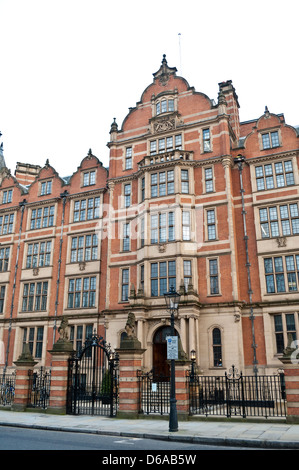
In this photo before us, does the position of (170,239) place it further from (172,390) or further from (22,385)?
(172,390)

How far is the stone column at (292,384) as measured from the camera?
1472cm

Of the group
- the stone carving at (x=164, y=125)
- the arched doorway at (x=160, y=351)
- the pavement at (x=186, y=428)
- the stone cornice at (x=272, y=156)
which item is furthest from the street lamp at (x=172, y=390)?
the stone carving at (x=164, y=125)

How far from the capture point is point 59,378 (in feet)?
61.9

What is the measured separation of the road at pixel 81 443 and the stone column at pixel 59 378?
5021 millimetres

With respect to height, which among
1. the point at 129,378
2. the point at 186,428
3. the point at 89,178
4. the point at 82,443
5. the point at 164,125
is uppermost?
the point at 164,125

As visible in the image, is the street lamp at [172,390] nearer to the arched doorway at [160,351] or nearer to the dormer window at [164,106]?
the arched doorway at [160,351]

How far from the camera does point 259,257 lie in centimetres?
2770

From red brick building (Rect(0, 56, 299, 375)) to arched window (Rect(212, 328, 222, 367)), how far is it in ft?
0.23

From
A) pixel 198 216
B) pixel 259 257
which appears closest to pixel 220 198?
pixel 198 216

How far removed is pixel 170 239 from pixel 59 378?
13.5 metres

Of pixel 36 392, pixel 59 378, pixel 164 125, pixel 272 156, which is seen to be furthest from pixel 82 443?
pixel 164 125

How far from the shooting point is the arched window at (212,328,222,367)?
85.9 ft

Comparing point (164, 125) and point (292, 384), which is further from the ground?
point (164, 125)

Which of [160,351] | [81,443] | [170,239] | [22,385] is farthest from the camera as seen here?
[170,239]
